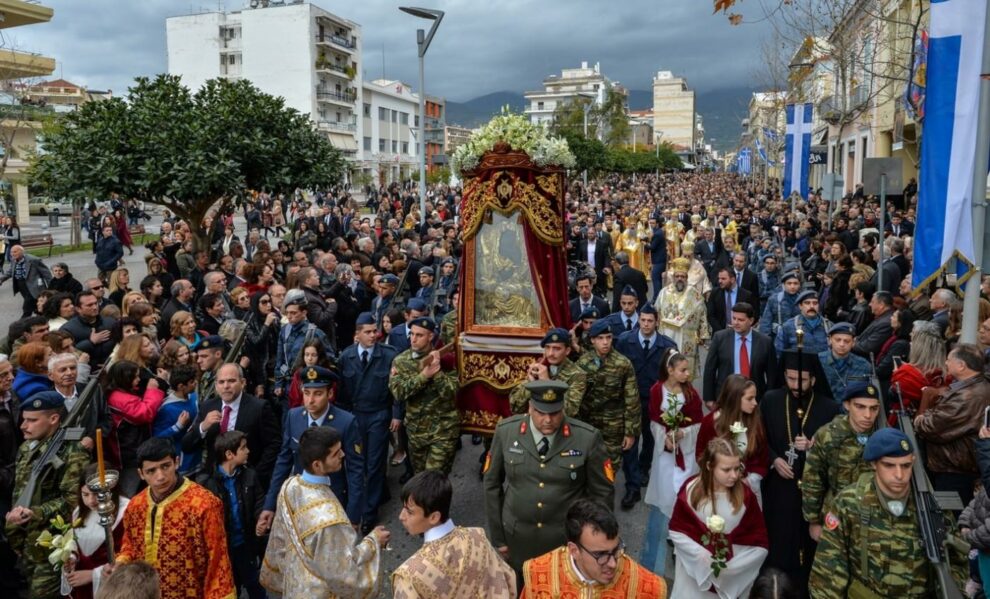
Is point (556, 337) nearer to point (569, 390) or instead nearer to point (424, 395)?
point (569, 390)

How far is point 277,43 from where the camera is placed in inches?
2384

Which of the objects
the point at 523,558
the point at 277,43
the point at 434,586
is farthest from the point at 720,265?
the point at 277,43

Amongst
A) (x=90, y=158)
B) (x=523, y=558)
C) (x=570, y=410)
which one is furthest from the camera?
(x=90, y=158)

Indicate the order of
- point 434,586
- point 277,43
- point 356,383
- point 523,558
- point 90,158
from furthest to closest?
1. point 277,43
2. point 90,158
3. point 356,383
4. point 523,558
5. point 434,586

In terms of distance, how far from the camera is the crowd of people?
392 centimetres

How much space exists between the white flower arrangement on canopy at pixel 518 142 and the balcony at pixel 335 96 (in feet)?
188

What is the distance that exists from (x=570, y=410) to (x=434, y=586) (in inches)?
114

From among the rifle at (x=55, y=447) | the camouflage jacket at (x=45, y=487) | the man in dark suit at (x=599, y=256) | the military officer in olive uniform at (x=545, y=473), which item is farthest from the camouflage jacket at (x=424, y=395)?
the man in dark suit at (x=599, y=256)

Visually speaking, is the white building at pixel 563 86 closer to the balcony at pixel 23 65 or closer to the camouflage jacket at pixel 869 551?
the balcony at pixel 23 65

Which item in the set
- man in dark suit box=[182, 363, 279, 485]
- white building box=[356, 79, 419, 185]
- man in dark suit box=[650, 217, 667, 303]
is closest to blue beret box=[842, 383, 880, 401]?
man in dark suit box=[182, 363, 279, 485]

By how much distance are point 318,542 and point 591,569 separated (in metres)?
1.39

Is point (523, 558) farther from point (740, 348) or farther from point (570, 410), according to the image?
point (740, 348)

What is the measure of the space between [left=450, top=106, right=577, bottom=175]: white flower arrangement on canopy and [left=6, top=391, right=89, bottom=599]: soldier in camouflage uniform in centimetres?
405

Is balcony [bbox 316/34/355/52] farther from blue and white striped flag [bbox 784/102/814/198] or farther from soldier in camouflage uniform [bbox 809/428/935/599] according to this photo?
soldier in camouflage uniform [bbox 809/428/935/599]
